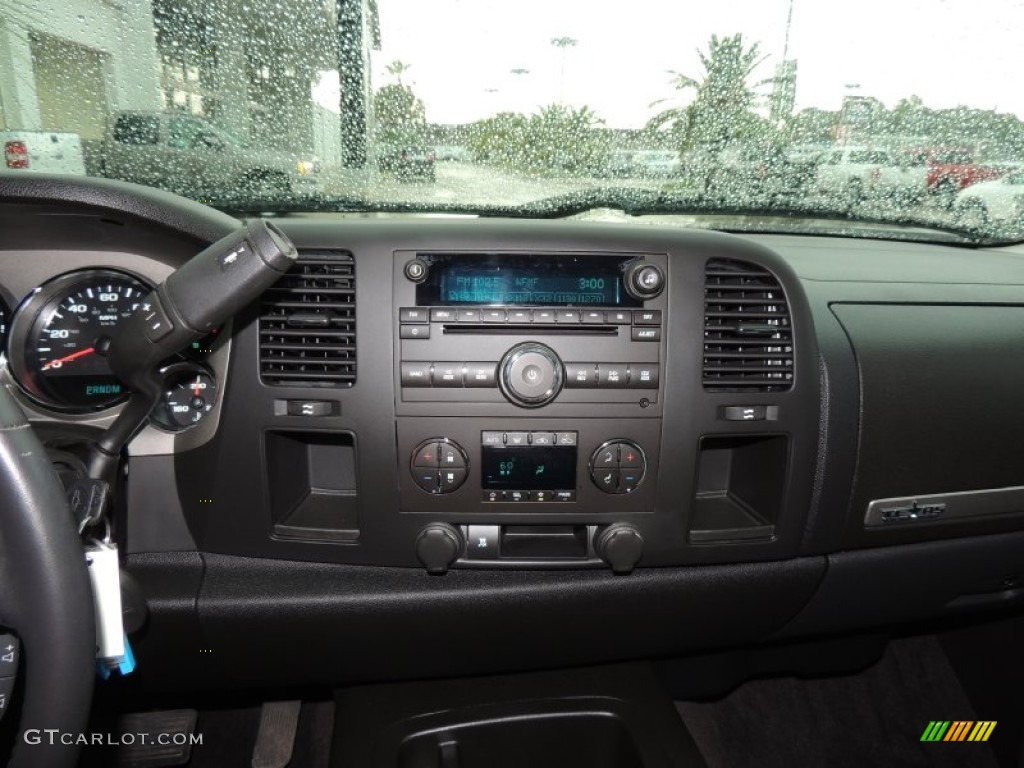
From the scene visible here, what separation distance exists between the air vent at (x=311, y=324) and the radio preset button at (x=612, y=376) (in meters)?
0.45

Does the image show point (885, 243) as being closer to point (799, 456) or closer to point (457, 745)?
point (799, 456)

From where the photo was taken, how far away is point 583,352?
4.45ft

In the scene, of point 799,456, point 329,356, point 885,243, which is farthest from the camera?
point 885,243

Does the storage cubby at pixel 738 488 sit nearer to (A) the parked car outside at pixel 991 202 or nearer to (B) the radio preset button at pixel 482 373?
(B) the radio preset button at pixel 482 373

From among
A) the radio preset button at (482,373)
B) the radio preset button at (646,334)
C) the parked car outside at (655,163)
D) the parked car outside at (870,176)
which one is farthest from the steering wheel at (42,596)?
the parked car outside at (870,176)

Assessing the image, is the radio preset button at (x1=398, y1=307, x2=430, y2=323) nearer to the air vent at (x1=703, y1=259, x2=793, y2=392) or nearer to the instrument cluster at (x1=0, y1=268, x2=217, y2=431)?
the instrument cluster at (x1=0, y1=268, x2=217, y2=431)

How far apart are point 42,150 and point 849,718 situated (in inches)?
102

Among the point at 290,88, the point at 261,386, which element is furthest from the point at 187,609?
the point at 290,88

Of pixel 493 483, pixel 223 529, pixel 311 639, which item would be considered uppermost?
pixel 493 483

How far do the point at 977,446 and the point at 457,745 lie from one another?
132 centimetres

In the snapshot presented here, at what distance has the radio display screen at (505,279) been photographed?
133 cm

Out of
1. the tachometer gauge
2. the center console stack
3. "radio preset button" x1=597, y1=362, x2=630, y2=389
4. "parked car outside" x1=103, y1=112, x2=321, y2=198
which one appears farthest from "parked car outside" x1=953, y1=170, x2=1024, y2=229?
the tachometer gauge

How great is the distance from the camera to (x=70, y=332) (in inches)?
56.5

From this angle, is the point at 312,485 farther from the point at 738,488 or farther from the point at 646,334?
the point at 738,488
